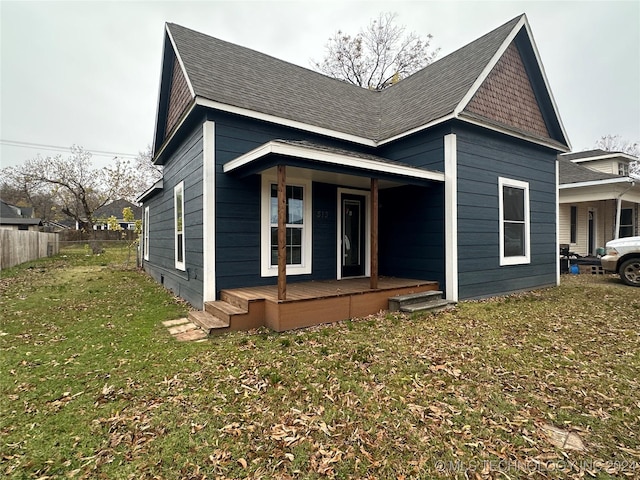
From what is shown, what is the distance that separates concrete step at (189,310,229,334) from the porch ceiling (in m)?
2.47

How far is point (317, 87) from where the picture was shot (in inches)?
347

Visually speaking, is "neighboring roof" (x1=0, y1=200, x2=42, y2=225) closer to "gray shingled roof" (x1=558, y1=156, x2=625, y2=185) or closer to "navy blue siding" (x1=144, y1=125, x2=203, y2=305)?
"navy blue siding" (x1=144, y1=125, x2=203, y2=305)

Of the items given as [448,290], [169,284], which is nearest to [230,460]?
[448,290]

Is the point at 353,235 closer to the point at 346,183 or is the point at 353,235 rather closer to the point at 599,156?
the point at 346,183

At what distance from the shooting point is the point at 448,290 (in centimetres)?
652

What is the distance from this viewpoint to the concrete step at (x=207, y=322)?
15.2 ft

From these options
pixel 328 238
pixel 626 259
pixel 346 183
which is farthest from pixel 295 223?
pixel 626 259

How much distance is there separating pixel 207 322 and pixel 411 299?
3.57 meters

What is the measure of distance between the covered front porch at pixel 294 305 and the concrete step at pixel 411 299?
117 millimetres

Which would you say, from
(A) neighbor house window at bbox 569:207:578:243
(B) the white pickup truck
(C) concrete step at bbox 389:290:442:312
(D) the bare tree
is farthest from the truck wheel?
(D) the bare tree

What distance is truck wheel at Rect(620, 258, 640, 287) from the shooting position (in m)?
8.45

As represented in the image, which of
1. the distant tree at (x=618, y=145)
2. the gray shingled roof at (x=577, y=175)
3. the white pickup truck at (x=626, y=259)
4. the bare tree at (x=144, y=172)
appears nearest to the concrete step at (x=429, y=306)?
the white pickup truck at (x=626, y=259)

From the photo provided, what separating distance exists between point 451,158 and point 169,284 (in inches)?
297

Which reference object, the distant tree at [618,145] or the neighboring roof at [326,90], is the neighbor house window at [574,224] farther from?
the distant tree at [618,145]
